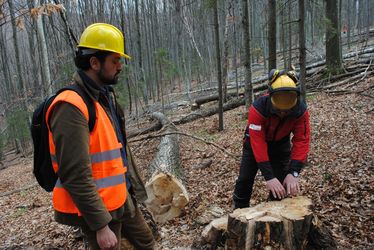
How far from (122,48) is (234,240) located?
1.92 m

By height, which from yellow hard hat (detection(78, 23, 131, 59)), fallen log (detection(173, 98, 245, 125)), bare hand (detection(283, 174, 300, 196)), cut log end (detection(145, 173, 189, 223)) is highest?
yellow hard hat (detection(78, 23, 131, 59))

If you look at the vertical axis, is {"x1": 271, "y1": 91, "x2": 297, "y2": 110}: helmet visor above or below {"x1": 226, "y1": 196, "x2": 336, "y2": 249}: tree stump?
above

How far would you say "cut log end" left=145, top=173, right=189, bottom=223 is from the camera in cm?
512

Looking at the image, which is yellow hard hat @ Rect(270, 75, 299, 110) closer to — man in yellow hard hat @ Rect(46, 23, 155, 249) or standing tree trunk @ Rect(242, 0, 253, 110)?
man in yellow hard hat @ Rect(46, 23, 155, 249)

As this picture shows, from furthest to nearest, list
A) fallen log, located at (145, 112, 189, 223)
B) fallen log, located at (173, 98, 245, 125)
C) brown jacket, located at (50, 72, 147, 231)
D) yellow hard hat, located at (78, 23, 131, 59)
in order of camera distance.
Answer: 1. fallen log, located at (173, 98, 245, 125)
2. fallen log, located at (145, 112, 189, 223)
3. yellow hard hat, located at (78, 23, 131, 59)
4. brown jacket, located at (50, 72, 147, 231)

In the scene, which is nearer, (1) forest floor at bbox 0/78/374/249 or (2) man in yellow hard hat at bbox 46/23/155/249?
(2) man in yellow hard hat at bbox 46/23/155/249

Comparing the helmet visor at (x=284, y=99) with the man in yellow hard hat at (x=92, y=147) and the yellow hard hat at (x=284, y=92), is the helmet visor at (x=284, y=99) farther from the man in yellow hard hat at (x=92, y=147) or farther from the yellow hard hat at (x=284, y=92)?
the man in yellow hard hat at (x=92, y=147)

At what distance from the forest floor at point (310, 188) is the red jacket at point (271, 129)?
1.08m

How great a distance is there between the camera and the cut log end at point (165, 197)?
16.8 ft

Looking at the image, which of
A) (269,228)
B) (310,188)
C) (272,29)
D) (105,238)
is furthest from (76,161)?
(272,29)

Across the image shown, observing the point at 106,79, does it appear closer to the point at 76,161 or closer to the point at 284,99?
the point at 76,161

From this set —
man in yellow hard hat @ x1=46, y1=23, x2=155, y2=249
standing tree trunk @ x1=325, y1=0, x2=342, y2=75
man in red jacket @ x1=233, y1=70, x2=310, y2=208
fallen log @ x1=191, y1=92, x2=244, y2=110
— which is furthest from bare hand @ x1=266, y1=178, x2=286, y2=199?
fallen log @ x1=191, y1=92, x2=244, y2=110

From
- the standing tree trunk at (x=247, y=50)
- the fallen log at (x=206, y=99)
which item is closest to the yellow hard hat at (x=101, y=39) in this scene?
the standing tree trunk at (x=247, y=50)

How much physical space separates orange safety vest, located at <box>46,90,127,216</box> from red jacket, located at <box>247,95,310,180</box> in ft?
5.29
